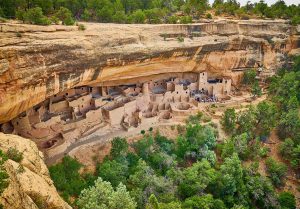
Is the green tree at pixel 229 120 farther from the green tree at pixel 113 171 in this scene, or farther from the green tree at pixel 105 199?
the green tree at pixel 105 199

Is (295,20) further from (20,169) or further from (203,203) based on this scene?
(20,169)

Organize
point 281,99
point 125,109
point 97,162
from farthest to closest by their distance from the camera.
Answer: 1. point 281,99
2. point 125,109
3. point 97,162

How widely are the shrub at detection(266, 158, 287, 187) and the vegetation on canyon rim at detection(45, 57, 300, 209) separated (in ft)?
0.21

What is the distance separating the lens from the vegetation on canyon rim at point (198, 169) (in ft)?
49.0

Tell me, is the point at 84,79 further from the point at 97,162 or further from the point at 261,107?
the point at 261,107

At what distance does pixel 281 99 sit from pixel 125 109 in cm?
1373

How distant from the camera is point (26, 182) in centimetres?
819

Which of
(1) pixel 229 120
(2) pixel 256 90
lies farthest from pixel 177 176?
(2) pixel 256 90

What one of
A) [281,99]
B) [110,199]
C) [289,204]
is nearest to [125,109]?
[110,199]

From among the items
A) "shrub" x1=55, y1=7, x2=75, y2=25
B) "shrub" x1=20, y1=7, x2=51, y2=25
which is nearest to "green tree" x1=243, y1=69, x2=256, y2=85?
"shrub" x1=55, y1=7, x2=75, y2=25

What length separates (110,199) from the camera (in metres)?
12.5

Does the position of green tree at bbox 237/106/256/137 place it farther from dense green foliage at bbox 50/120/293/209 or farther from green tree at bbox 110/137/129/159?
green tree at bbox 110/137/129/159

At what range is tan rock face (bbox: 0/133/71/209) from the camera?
7.01 meters

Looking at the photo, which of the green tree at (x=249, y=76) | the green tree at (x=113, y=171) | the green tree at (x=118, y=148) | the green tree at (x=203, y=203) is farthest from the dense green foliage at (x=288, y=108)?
the green tree at (x=113, y=171)
